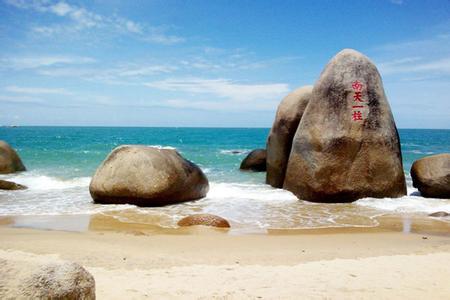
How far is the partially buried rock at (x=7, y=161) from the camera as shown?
17531 mm

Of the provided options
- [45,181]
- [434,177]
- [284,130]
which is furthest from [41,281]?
[45,181]

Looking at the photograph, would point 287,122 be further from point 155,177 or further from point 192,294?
point 192,294

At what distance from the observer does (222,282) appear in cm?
474

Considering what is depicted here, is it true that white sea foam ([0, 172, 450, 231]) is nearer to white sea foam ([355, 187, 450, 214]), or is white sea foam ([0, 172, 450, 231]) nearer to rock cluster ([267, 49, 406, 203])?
white sea foam ([355, 187, 450, 214])

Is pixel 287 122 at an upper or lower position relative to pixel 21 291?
upper

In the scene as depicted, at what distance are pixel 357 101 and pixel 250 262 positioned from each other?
7495mm

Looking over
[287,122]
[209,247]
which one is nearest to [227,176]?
[287,122]

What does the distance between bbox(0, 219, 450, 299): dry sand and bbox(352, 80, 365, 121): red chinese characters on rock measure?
449cm

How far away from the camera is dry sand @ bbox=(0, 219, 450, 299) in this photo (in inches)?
176

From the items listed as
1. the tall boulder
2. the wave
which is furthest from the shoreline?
the wave

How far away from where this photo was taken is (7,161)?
58.0ft

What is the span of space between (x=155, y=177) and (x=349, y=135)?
17.5ft

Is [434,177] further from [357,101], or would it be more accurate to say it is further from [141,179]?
[141,179]

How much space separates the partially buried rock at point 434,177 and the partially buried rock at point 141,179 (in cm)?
669
